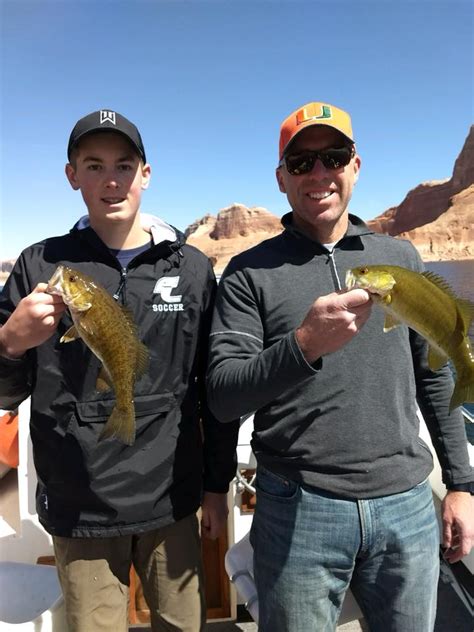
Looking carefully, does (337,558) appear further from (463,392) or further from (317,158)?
(317,158)

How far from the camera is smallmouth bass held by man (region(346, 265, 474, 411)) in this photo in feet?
5.93

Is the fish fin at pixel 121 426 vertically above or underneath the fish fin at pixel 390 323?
underneath

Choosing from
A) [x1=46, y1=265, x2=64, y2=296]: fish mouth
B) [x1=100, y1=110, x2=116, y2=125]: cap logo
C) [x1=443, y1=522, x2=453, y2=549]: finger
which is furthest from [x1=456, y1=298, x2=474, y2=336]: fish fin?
[x1=100, y1=110, x2=116, y2=125]: cap logo

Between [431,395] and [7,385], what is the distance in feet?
7.15

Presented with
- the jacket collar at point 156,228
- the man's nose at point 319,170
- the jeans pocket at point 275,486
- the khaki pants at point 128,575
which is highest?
the man's nose at point 319,170

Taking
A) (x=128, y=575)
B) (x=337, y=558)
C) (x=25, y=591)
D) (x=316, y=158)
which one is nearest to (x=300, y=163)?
(x=316, y=158)

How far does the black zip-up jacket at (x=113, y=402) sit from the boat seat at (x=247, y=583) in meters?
0.59

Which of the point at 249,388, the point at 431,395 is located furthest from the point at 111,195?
the point at 431,395

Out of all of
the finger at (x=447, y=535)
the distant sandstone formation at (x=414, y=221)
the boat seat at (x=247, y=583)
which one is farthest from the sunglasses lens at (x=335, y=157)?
the distant sandstone formation at (x=414, y=221)

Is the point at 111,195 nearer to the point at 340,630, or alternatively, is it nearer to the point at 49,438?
the point at 49,438

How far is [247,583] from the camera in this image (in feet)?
8.67

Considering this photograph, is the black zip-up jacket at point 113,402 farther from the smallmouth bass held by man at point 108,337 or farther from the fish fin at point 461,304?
the fish fin at point 461,304

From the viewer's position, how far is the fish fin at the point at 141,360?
2199 mm

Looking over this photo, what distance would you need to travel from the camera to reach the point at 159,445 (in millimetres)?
2350
